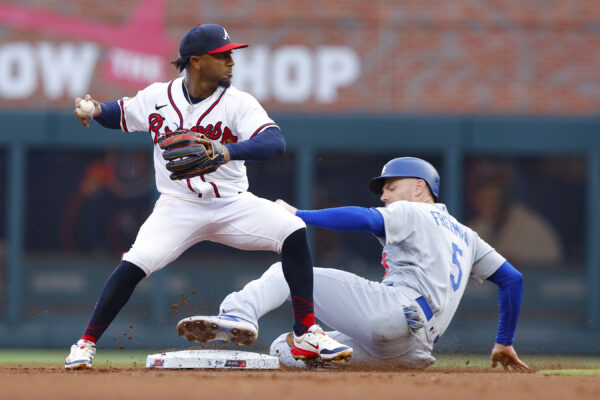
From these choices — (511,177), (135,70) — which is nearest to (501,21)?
(511,177)

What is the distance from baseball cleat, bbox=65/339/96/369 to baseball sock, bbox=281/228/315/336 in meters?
0.99

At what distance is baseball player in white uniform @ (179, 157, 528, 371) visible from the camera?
5.23 metres

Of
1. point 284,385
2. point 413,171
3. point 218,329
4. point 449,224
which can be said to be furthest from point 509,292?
point 284,385

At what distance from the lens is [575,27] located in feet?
38.5

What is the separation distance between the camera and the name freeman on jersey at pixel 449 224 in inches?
212

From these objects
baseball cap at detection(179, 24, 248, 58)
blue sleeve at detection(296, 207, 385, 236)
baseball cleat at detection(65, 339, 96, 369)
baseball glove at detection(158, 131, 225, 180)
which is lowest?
baseball cleat at detection(65, 339, 96, 369)

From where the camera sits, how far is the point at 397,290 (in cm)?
535

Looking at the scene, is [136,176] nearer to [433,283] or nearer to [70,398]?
[433,283]

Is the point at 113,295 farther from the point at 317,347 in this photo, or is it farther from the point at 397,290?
the point at 397,290

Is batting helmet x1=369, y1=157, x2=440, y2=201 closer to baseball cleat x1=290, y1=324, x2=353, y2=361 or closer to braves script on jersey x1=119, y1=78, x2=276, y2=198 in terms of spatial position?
braves script on jersey x1=119, y1=78, x2=276, y2=198

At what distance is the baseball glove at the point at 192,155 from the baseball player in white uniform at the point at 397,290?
63cm

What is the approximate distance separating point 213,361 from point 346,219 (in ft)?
3.19

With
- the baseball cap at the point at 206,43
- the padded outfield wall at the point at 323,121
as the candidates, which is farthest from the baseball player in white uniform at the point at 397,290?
the padded outfield wall at the point at 323,121

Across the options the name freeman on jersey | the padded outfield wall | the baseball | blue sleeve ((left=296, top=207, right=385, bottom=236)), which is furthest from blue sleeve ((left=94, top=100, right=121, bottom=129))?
the padded outfield wall
